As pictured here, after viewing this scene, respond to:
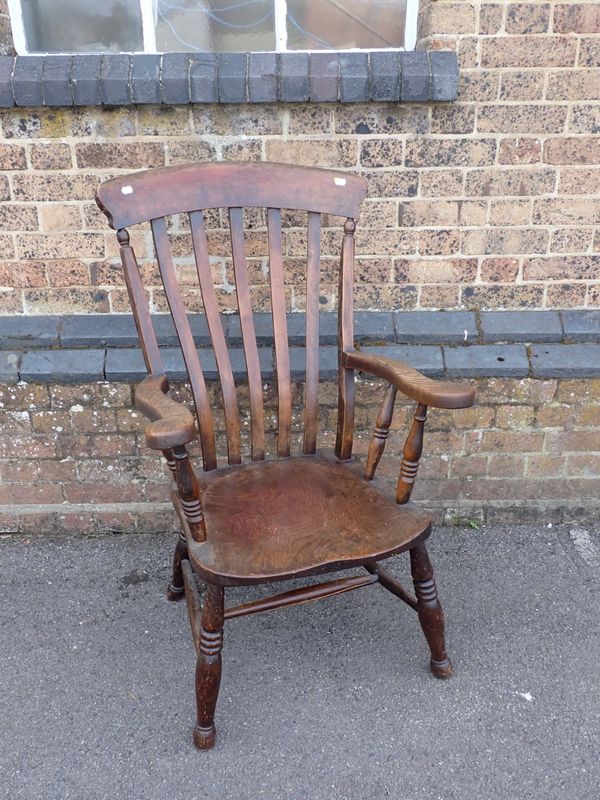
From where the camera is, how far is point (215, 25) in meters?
2.29

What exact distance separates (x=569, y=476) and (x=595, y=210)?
3.04 ft

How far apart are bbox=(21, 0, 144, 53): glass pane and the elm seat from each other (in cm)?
146

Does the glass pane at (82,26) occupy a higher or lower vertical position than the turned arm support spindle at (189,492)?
higher

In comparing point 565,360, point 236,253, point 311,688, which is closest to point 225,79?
point 236,253

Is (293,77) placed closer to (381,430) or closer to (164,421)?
(381,430)

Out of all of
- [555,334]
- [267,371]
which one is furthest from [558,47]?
[267,371]

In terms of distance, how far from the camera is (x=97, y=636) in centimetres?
206

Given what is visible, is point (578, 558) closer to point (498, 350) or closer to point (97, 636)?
point (498, 350)

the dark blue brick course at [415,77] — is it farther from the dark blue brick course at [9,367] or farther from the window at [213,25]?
the dark blue brick course at [9,367]

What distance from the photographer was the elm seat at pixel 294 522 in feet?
5.17

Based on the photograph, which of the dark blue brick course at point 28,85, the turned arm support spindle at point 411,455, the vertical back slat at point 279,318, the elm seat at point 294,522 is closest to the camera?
the elm seat at point 294,522

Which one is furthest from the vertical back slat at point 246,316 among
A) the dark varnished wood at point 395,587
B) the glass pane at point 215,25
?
the glass pane at point 215,25

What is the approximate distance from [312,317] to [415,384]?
1.38 feet

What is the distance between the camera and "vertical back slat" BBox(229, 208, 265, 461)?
1.93 m
